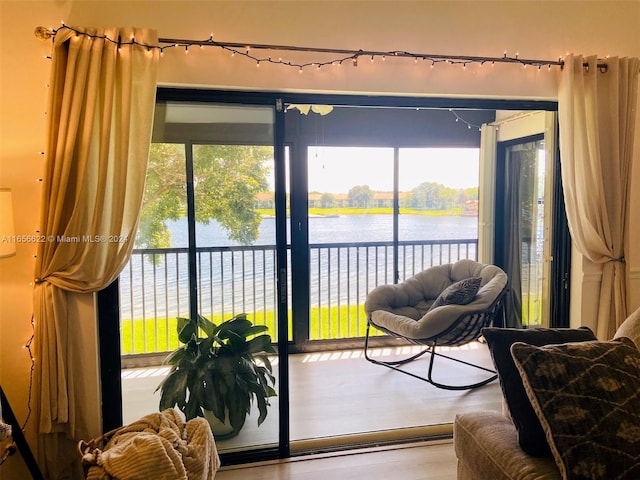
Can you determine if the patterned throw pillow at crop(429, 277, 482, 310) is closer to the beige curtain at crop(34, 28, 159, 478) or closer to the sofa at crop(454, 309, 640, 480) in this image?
the sofa at crop(454, 309, 640, 480)

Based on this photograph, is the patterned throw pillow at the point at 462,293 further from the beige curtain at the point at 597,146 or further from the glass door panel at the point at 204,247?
the glass door panel at the point at 204,247

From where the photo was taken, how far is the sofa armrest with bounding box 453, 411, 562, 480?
1.53 m

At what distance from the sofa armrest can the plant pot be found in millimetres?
1300

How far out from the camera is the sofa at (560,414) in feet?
4.68

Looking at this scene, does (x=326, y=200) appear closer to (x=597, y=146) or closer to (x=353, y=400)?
(x=353, y=400)

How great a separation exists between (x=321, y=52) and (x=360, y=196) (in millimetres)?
2296

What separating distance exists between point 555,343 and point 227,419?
→ 1.76m

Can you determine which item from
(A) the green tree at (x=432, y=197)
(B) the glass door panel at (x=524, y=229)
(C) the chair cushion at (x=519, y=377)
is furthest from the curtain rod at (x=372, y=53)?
(A) the green tree at (x=432, y=197)

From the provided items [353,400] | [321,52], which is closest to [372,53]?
[321,52]

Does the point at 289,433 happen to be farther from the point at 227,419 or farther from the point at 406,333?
the point at 406,333

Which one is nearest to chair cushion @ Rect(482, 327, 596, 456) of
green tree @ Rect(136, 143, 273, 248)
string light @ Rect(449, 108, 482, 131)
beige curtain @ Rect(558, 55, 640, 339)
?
beige curtain @ Rect(558, 55, 640, 339)

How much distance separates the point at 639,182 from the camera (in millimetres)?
2871

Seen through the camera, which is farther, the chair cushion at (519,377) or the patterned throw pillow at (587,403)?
the chair cushion at (519,377)

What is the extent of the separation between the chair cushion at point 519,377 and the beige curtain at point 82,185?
1758 millimetres
